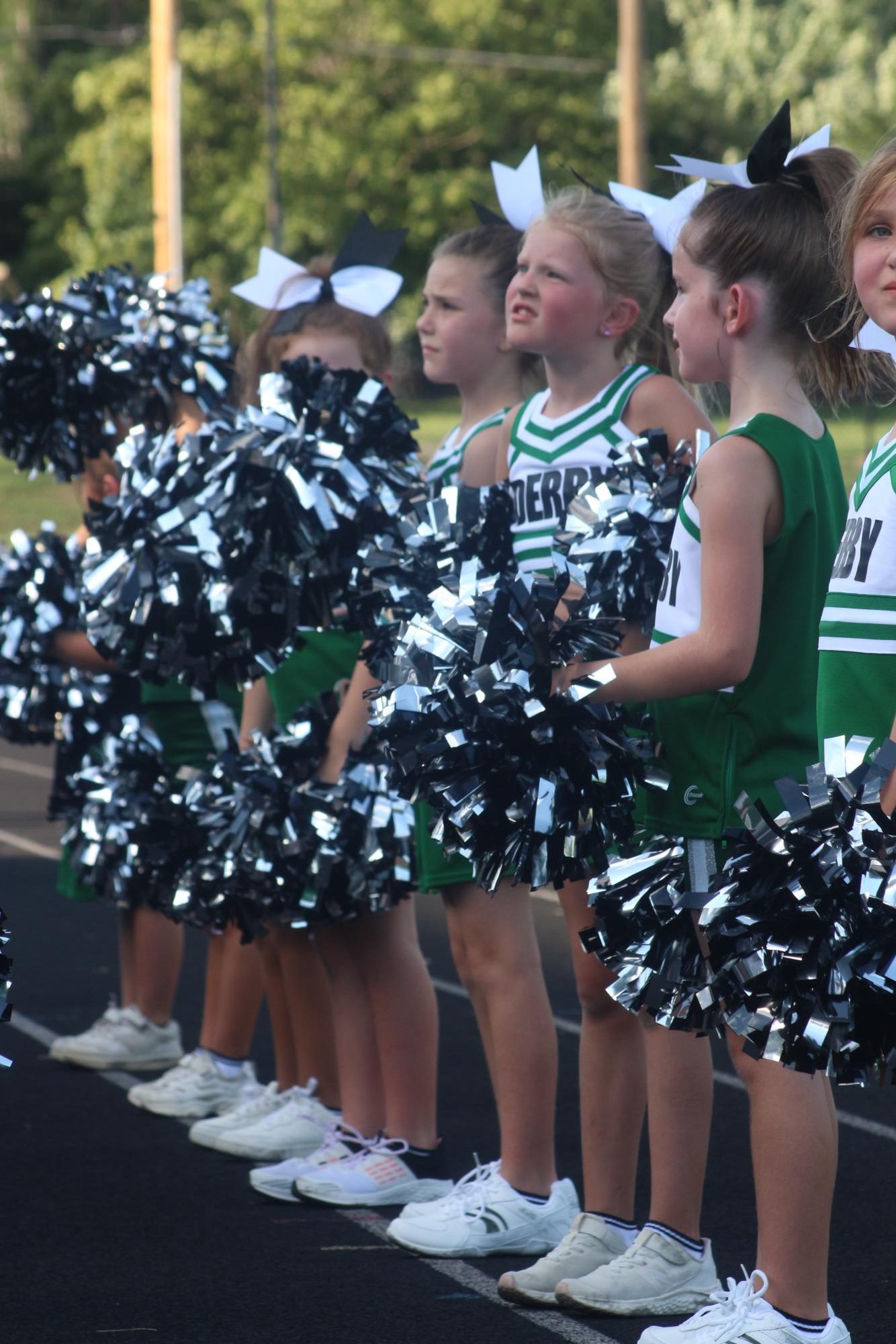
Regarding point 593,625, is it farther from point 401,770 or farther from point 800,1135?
point 800,1135

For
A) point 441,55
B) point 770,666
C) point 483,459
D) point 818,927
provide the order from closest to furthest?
point 818,927, point 770,666, point 483,459, point 441,55

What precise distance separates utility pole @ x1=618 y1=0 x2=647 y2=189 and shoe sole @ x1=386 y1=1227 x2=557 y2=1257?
11.1 meters

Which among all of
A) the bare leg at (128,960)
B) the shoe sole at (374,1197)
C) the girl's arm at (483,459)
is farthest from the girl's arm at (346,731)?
the bare leg at (128,960)

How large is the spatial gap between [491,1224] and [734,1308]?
33.2 inches

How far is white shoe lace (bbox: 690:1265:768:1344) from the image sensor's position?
2.57m

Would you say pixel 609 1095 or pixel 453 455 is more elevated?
pixel 453 455

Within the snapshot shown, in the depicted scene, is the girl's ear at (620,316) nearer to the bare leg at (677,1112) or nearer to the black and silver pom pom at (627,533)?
the black and silver pom pom at (627,533)

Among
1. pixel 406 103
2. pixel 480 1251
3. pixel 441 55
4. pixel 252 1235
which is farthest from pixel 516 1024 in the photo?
pixel 406 103

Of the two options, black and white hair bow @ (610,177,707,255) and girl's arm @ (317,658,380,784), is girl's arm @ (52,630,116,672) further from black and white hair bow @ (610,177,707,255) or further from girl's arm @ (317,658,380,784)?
black and white hair bow @ (610,177,707,255)

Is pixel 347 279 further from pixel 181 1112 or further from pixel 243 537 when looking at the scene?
pixel 181 1112

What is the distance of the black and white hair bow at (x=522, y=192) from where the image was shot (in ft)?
12.3

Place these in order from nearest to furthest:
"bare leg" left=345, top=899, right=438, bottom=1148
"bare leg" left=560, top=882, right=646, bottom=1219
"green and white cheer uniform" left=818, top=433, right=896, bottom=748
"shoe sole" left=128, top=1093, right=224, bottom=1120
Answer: "green and white cheer uniform" left=818, top=433, right=896, bottom=748 → "bare leg" left=560, top=882, right=646, bottom=1219 → "bare leg" left=345, top=899, right=438, bottom=1148 → "shoe sole" left=128, top=1093, right=224, bottom=1120

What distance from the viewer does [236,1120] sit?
4.25 meters

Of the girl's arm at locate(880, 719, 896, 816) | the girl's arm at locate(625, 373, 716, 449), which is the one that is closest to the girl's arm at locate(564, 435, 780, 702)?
the girl's arm at locate(880, 719, 896, 816)
